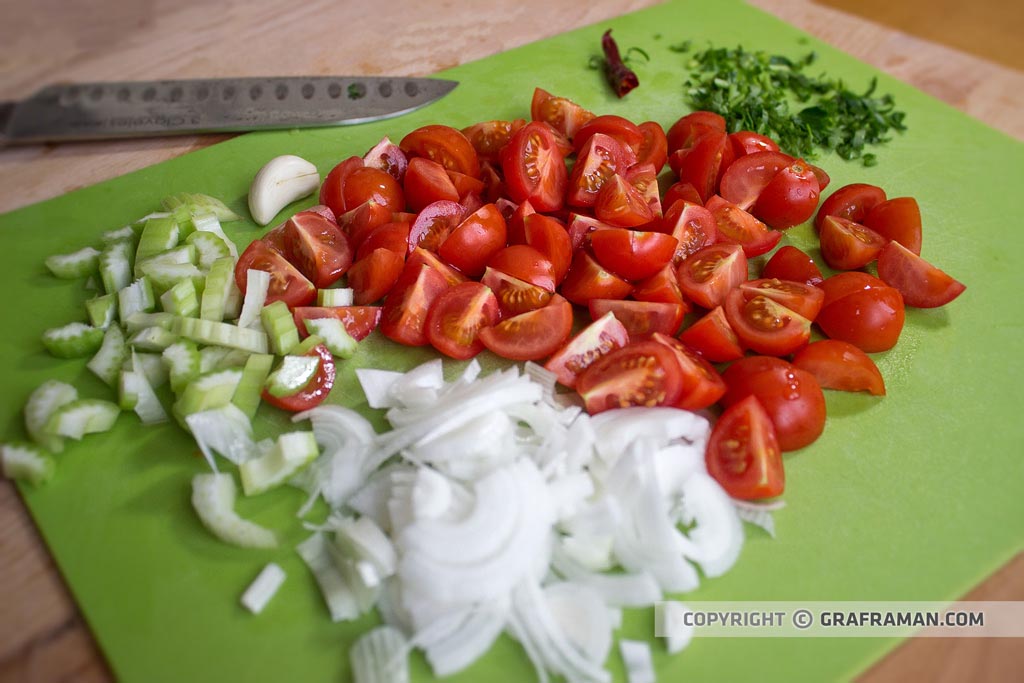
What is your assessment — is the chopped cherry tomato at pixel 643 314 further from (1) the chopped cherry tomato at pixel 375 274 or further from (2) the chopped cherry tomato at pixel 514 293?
(1) the chopped cherry tomato at pixel 375 274

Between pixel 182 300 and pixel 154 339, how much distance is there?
14 centimetres

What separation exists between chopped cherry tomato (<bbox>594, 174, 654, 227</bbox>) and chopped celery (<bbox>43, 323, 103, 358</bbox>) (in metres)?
1.51

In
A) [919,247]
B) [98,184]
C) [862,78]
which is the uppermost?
[862,78]

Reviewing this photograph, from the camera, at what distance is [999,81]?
133 inches

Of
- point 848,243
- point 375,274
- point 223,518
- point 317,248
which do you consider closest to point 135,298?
point 317,248

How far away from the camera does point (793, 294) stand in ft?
7.42

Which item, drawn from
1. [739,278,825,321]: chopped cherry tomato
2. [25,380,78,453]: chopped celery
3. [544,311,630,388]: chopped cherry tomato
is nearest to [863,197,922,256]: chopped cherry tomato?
[739,278,825,321]: chopped cherry tomato

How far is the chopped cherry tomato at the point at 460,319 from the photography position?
217 centimetres

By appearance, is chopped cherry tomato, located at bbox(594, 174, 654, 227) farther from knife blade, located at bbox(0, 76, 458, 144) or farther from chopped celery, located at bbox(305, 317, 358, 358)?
knife blade, located at bbox(0, 76, 458, 144)

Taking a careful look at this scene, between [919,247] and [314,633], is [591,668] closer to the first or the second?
[314,633]

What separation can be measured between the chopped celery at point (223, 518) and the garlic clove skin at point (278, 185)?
3.39 feet

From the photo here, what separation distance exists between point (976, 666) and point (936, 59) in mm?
2814

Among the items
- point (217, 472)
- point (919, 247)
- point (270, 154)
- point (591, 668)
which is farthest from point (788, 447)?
point (270, 154)

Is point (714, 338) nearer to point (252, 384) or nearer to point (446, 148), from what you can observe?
point (446, 148)
